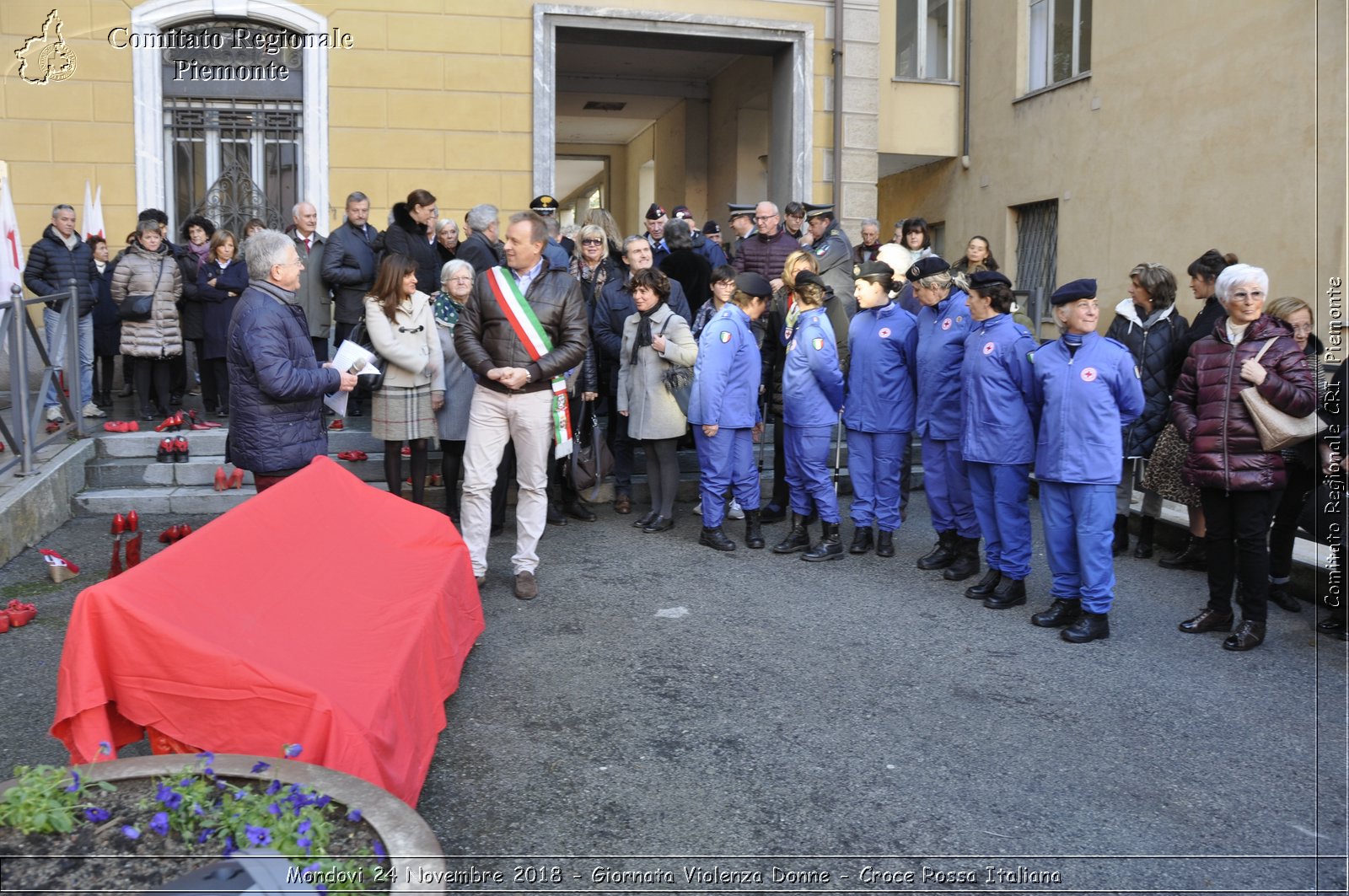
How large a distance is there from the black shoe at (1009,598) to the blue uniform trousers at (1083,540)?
40cm

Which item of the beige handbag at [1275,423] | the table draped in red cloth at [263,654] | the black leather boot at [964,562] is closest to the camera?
the table draped in red cloth at [263,654]

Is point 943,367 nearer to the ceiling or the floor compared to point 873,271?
nearer to the floor

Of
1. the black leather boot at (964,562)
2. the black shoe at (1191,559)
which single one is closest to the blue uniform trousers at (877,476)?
the black leather boot at (964,562)

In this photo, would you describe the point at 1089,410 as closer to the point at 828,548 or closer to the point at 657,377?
the point at 828,548

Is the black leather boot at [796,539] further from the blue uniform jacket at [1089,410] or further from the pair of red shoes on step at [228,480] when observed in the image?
the pair of red shoes on step at [228,480]

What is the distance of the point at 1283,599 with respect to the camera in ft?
20.5

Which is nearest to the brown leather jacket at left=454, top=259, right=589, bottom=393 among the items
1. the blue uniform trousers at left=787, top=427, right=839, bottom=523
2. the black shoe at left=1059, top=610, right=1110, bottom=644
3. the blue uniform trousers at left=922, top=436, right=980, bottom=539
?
the blue uniform trousers at left=787, top=427, right=839, bottom=523

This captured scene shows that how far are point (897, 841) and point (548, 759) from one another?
1.28m

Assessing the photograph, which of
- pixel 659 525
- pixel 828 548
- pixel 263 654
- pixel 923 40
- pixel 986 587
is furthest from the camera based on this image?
pixel 923 40

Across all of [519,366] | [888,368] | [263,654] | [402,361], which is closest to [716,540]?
[888,368]

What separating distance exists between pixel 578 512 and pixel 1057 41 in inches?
444

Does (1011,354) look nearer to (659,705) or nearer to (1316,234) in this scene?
(659,705)

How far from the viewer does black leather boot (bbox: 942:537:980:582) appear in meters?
6.79

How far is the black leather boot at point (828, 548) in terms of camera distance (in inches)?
283
